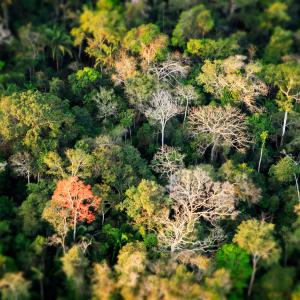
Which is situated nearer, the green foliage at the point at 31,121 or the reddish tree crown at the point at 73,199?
the reddish tree crown at the point at 73,199

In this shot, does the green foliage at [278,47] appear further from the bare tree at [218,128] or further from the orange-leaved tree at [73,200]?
the orange-leaved tree at [73,200]

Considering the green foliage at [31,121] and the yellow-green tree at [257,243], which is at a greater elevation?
the green foliage at [31,121]

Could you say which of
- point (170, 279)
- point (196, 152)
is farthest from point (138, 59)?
point (170, 279)

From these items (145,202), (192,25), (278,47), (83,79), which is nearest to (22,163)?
(145,202)

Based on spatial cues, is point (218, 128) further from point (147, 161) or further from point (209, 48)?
point (209, 48)

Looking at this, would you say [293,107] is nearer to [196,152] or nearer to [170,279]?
[196,152]

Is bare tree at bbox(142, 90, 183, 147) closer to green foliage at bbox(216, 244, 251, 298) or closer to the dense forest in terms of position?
the dense forest

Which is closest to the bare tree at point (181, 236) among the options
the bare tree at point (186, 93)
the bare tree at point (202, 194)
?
the bare tree at point (202, 194)
